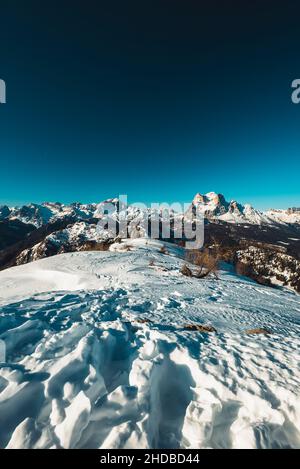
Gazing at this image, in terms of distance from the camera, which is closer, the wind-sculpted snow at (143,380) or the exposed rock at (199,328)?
the wind-sculpted snow at (143,380)

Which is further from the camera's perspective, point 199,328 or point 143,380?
point 199,328

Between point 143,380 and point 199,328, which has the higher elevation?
point 143,380

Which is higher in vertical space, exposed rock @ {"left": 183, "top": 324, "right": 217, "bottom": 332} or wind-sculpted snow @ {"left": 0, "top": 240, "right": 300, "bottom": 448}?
wind-sculpted snow @ {"left": 0, "top": 240, "right": 300, "bottom": 448}

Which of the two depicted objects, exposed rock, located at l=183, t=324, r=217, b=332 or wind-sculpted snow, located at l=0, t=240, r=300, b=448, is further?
exposed rock, located at l=183, t=324, r=217, b=332

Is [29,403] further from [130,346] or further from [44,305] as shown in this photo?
[44,305]

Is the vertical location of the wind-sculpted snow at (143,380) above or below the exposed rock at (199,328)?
above

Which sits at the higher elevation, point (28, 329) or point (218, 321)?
point (28, 329)

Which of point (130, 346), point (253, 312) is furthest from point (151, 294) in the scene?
point (130, 346)
